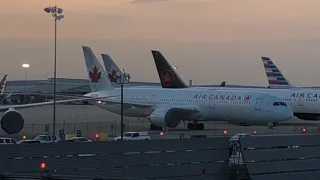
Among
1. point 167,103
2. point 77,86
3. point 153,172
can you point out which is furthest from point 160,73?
point 77,86

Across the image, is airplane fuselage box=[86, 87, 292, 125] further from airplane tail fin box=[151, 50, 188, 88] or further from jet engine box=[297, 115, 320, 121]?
jet engine box=[297, 115, 320, 121]

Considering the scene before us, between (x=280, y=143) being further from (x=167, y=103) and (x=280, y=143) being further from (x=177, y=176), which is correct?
(x=167, y=103)

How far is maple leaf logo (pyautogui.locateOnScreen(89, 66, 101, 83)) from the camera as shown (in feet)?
215

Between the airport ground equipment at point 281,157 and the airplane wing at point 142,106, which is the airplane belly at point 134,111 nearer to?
the airplane wing at point 142,106

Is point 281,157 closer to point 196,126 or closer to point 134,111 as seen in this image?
point 196,126

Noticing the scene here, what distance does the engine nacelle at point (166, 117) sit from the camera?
177ft

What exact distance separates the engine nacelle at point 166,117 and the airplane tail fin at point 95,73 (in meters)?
11.1

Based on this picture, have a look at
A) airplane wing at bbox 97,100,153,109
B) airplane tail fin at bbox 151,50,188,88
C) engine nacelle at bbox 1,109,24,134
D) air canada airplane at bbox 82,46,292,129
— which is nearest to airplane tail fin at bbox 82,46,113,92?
air canada airplane at bbox 82,46,292,129

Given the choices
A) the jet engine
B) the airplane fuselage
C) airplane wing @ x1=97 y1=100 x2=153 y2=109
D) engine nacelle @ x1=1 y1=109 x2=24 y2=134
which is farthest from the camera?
the jet engine

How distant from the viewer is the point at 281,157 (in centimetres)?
3027

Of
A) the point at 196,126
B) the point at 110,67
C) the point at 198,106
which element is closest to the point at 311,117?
the point at 196,126

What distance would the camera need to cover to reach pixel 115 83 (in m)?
67.4

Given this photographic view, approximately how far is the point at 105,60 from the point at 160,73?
11378 mm

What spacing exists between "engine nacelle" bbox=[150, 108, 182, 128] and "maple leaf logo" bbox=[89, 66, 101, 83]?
40.6 ft
